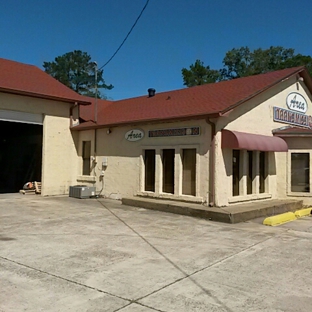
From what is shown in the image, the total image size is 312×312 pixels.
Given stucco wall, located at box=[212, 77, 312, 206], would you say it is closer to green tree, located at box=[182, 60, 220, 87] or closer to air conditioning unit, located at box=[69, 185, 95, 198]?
air conditioning unit, located at box=[69, 185, 95, 198]

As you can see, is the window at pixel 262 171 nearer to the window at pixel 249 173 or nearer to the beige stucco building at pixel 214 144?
the beige stucco building at pixel 214 144

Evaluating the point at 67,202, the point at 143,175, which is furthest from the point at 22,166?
the point at 143,175

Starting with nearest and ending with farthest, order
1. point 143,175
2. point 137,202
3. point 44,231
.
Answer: point 44,231
point 137,202
point 143,175

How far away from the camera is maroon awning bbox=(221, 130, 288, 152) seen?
10.9 meters

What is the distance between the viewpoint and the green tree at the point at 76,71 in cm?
5716

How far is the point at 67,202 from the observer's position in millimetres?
13648

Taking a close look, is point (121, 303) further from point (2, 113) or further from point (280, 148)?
point (2, 113)

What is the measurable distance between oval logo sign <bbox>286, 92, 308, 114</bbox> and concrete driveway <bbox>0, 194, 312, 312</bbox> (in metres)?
6.70

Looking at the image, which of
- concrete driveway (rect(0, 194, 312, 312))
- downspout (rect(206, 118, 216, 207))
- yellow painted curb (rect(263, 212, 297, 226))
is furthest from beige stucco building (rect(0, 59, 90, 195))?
yellow painted curb (rect(263, 212, 297, 226))

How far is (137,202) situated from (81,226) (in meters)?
3.98

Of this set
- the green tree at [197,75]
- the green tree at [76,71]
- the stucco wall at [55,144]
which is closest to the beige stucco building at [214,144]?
the stucco wall at [55,144]

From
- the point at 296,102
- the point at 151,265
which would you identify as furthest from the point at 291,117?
the point at 151,265

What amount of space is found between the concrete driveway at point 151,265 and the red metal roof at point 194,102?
13.3 feet

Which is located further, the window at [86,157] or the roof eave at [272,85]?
the window at [86,157]
